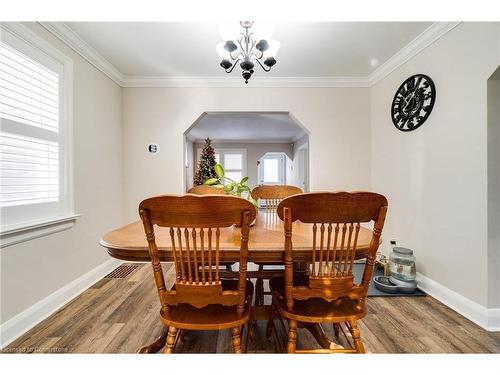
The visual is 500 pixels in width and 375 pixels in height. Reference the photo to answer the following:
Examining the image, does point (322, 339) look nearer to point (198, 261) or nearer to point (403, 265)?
point (198, 261)

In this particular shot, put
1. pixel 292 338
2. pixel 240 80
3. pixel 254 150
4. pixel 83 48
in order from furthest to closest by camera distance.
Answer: pixel 254 150
pixel 240 80
pixel 83 48
pixel 292 338

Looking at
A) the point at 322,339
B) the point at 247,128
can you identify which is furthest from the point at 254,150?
the point at 322,339

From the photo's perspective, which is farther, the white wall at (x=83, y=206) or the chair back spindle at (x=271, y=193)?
the chair back spindle at (x=271, y=193)

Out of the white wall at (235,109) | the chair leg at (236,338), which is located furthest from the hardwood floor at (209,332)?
the white wall at (235,109)

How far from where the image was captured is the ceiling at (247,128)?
5334mm

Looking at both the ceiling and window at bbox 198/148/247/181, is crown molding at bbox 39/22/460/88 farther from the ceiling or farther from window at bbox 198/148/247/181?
window at bbox 198/148/247/181

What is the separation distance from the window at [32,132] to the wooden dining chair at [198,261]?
1369 millimetres

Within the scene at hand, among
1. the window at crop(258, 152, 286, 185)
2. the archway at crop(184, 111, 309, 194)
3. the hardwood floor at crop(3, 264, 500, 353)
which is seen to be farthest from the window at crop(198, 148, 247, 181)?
the hardwood floor at crop(3, 264, 500, 353)

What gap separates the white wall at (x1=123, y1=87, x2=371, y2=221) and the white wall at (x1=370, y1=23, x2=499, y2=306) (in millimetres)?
641

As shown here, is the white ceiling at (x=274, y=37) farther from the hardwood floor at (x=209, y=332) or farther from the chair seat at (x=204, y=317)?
the hardwood floor at (x=209, y=332)

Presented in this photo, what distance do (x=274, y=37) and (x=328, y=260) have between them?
220 cm

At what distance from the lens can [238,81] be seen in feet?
11.1

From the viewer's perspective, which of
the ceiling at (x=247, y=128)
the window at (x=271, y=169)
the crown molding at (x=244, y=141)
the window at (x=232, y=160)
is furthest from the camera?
the window at (x=271, y=169)
